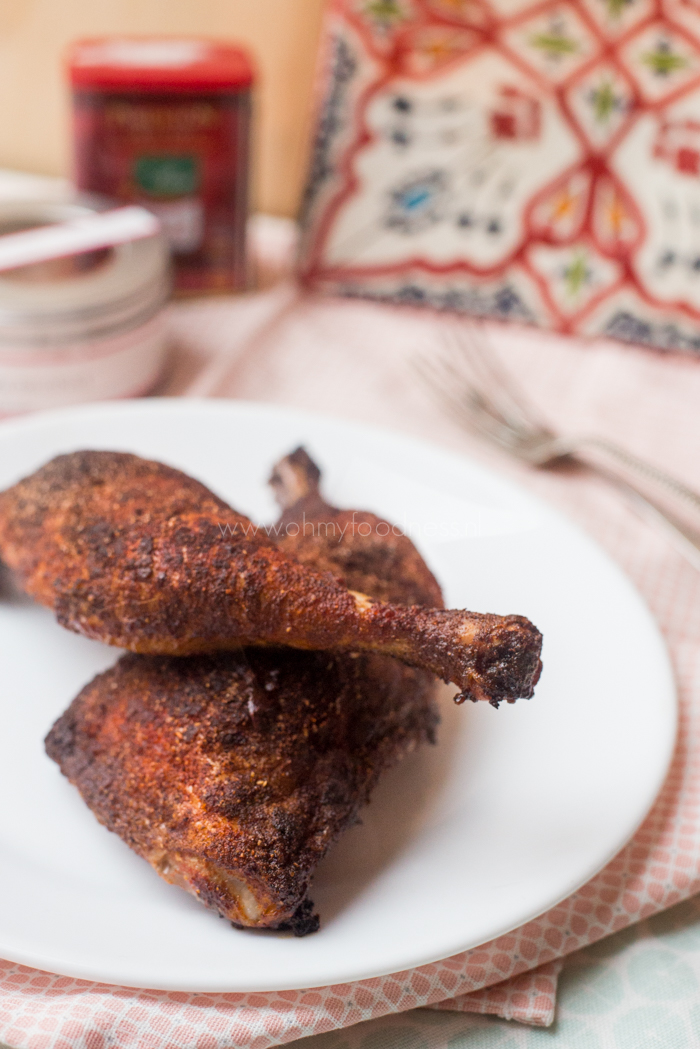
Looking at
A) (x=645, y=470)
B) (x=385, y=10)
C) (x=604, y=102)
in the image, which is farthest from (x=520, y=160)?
(x=645, y=470)

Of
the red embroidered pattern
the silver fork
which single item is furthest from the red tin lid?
the silver fork

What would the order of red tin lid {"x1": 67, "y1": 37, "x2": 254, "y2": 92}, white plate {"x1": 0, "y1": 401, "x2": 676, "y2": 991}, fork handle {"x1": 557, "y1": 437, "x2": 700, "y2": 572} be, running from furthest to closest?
red tin lid {"x1": 67, "y1": 37, "x2": 254, "y2": 92}
fork handle {"x1": 557, "y1": 437, "x2": 700, "y2": 572}
white plate {"x1": 0, "y1": 401, "x2": 676, "y2": 991}

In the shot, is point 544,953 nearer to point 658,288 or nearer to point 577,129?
point 658,288

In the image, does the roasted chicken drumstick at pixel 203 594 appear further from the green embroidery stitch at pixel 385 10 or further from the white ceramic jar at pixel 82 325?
the green embroidery stitch at pixel 385 10

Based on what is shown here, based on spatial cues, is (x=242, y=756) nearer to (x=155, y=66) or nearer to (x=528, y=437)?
(x=528, y=437)

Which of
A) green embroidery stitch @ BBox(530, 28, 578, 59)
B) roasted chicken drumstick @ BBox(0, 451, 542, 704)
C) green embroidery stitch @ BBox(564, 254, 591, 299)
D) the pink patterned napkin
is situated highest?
green embroidery stitch @ BBox(530, 28, 578, 59)

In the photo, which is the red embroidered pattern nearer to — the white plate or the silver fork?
the silver fork

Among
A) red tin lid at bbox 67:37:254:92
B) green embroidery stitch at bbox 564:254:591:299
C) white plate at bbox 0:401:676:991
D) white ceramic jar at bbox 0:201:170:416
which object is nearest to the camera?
white plate at bbox 0:401:676:991

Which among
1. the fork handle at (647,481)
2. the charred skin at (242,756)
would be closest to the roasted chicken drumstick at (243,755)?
the charred skin at (242,756)
